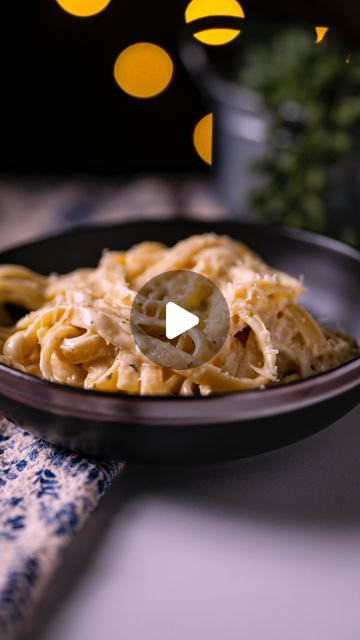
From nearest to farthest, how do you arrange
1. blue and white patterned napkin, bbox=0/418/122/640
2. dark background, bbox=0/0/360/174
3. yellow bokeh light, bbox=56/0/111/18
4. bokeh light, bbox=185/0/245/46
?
blue and white patterned napkin, bbox=0/418/122/640, bokeh light, bbox=185/0/245/46, yellow bokeh light, bbox=56/0/111/18, dark background, bbox=0/0/360/174

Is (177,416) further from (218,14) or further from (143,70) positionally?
(143,70)

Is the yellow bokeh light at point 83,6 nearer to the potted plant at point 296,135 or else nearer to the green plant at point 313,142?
the potted plant at point 296,135

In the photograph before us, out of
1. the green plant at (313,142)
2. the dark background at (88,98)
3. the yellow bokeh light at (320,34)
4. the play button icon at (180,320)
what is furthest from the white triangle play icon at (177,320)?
the dark background at (88,98)

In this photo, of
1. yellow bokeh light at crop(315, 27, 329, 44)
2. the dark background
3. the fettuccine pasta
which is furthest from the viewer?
the dark background

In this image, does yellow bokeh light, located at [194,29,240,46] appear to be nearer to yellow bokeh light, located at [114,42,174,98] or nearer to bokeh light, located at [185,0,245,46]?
bokeh light, located at [185,0,245,46]

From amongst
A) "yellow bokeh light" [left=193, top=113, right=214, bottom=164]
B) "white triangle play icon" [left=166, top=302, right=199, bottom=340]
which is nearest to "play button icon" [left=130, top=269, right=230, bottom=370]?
"white triangle play icon" [left=166, top=302, right=199, bottom=340]

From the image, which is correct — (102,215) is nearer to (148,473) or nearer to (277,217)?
(277,217)

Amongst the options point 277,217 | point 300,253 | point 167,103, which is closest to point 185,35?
point 167,103

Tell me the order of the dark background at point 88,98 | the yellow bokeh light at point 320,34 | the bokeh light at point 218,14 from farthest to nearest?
the dark background at point 88,98
the bokeh light at point 218,14
the yellow bokeh light at point 320,34
